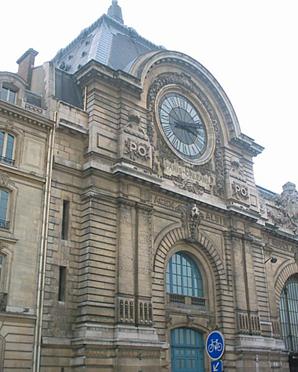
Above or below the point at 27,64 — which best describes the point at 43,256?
below

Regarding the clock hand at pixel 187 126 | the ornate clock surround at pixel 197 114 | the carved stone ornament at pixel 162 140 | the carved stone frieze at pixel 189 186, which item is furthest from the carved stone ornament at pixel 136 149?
the clock hand at pixel 187 126

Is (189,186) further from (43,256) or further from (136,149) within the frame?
(43,256)

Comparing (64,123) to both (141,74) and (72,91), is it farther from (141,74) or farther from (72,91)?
(141,74)

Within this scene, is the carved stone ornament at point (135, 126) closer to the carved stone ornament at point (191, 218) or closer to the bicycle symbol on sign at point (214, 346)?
→ the carved stone ornament at point (191, 218)

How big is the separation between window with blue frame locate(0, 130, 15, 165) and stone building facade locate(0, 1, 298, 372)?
5 centimetres

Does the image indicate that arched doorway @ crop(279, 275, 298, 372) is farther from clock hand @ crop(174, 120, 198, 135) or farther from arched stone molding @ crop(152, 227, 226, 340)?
clock hand @ crop(174, 120, 198, 135)

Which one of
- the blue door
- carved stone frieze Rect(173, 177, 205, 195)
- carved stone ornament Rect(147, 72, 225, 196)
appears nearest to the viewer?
the blue door

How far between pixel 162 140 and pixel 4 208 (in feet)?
35.4

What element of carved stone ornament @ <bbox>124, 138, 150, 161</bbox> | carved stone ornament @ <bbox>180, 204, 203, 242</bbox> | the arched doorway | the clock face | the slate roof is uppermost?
the slate roof

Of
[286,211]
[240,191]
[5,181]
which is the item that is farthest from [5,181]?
[286,211]

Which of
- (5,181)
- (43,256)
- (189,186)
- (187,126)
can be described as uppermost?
(187,126)

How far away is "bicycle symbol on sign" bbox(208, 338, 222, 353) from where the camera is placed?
41.4 feet

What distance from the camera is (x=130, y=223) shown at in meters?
25.6

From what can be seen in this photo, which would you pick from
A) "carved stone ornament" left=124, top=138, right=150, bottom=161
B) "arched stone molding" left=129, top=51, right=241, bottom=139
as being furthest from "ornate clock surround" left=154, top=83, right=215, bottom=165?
"carved stone ornament" left=124, top=138, right=150, bottom=161
